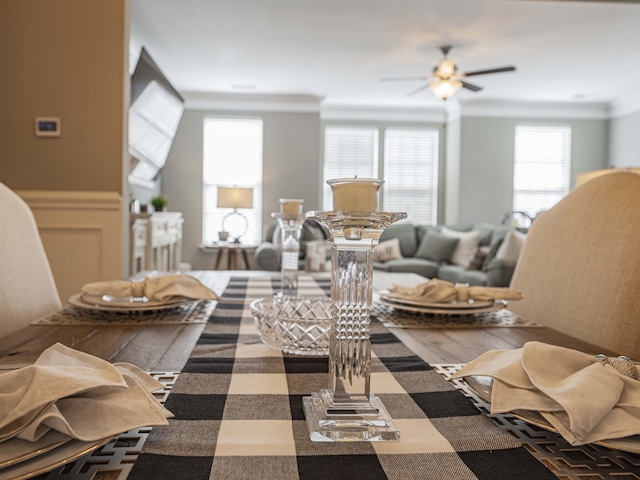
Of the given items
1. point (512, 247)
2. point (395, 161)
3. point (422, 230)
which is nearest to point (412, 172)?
point (395, 161)

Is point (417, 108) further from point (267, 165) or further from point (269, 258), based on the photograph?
point (269, 258)

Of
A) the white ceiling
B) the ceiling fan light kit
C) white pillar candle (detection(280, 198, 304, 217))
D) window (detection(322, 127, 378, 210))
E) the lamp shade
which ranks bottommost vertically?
white pillar candle (detection(280, 198, 304, 217))

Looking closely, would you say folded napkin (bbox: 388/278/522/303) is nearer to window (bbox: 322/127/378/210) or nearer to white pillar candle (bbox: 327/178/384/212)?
white pillar candle (bbox: 327/178/384/212)

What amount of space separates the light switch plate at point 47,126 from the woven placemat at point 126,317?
212 cm

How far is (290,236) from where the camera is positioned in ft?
4.71

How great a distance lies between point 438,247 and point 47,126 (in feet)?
15.2

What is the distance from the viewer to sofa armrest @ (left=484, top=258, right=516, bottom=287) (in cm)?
438

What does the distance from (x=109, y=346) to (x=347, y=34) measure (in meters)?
4.55

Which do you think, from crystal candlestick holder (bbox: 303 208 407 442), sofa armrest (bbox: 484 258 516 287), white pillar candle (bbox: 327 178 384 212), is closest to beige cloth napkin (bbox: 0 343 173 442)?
crystal candlestick holder (bbox: 303 208 407 442)

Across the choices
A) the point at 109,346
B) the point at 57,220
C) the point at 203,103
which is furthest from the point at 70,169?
the point at 203,103

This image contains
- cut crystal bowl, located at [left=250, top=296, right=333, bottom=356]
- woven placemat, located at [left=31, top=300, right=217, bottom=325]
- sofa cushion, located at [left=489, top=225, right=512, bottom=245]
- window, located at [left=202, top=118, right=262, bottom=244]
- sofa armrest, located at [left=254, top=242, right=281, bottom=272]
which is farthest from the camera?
window, located at [left=202, top=118, right=262, bottom=244]

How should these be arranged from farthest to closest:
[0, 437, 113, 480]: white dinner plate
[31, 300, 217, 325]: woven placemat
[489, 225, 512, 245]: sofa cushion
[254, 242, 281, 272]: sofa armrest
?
[254, 242, 281, 272]: sofa armrest < [489, 225, 512, 245]: sofa cushion < [31, 300, 217, 325]: woven placemat < [0, 437, 113, 480]: white dinner plate

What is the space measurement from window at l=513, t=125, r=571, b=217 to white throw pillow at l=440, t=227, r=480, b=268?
1982 mm

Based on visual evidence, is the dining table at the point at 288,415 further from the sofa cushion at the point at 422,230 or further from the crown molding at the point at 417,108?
the crown molding at the point at 417,108
